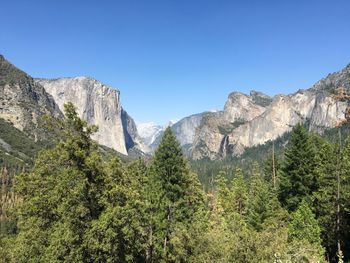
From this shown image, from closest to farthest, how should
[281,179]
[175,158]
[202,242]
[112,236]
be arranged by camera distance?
[112,236], [202,242], [175,158], [281,179]

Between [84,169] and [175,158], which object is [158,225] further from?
[84,169]

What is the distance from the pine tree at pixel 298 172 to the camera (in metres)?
41.6

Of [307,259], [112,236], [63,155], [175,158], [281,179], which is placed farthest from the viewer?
[281,179]

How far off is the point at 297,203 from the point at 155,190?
16687 mm

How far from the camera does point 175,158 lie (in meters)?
39.8

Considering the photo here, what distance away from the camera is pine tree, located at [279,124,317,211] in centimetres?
4156

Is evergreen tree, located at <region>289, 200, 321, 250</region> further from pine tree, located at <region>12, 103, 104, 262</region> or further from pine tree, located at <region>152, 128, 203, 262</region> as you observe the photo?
pine tree, located at <region>12, 103, 104, 262</region>

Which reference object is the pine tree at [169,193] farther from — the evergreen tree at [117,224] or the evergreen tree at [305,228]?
the evergreen tree at [305,228]

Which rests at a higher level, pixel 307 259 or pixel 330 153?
pixel 330 153

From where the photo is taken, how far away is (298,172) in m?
41.9

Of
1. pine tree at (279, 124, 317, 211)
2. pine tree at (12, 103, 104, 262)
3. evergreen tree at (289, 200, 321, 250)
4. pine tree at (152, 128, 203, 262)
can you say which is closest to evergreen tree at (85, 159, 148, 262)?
pine tree at (12, 103, 104, 262)

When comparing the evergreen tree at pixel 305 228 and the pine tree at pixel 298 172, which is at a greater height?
the pine tree at pixel 298 172

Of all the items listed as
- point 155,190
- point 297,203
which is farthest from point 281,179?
point 155,190

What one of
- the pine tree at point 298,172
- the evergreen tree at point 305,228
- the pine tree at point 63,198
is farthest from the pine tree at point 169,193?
the pine tree at point 298,172
